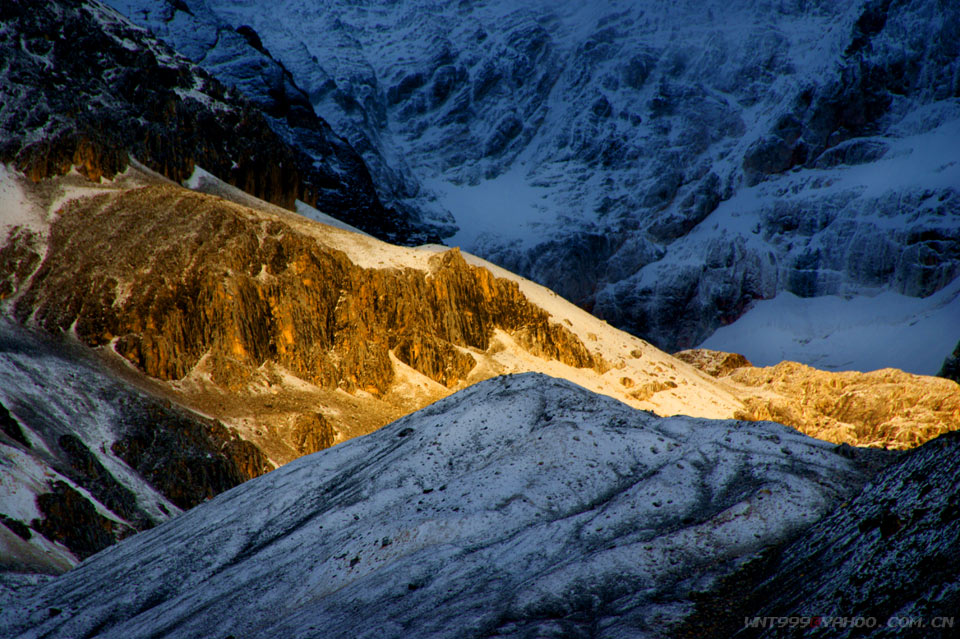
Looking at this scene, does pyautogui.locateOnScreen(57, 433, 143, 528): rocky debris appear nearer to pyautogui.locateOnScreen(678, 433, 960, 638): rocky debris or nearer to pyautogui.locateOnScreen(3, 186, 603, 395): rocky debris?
pyautogui.locateOnScreen(3, 186, 603, 395): rocky debris

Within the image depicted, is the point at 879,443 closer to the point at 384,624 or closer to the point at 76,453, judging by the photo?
the point at 76,453

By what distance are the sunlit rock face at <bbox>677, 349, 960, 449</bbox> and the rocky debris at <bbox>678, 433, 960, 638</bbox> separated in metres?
97.2

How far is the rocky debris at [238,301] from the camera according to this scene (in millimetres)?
94188

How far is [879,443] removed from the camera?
11725 centimetres

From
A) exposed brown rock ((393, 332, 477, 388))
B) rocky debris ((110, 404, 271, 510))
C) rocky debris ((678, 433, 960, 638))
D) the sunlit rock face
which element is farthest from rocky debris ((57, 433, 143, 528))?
Answer: the sunlit rock face

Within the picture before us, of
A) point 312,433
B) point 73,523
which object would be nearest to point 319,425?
point 312,433

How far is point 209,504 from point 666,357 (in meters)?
102

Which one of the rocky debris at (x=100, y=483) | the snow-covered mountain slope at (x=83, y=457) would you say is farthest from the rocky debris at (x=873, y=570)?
the rocky debris at (x=100, y=483)

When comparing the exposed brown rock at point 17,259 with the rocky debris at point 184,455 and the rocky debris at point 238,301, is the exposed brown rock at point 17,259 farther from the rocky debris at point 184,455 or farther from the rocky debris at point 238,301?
the rocky debris at point 184,455

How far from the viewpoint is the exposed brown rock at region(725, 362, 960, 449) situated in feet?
384

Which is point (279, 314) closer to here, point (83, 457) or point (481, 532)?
point (83, 457)

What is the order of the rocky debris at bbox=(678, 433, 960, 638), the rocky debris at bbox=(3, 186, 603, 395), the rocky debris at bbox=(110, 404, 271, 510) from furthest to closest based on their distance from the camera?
1. the rocky debris at bbox=(3, 186, 603, 395)
2. the rocky debris at bbox=(110, 404, 271, 510)
3. the rocky debris at bbox=(678, 433, 960, 638)

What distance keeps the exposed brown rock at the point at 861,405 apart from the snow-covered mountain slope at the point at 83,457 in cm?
7465

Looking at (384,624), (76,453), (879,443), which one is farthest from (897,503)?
(879,443)
